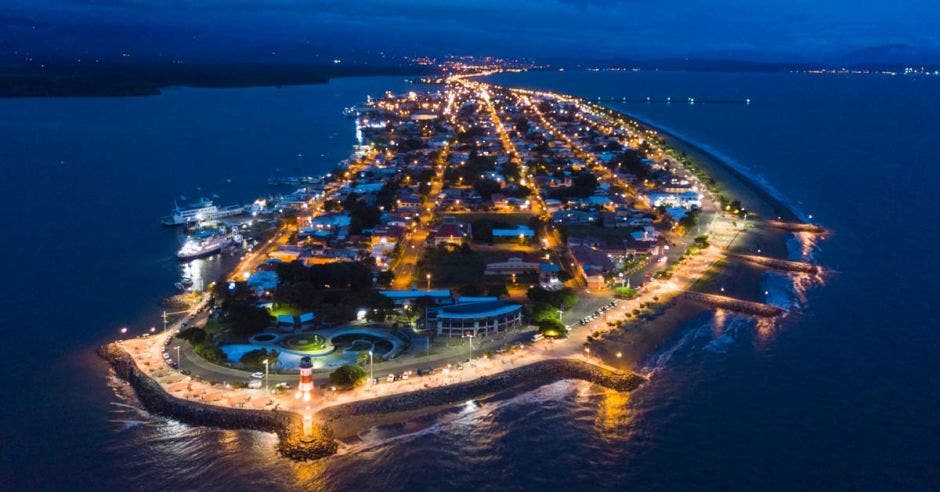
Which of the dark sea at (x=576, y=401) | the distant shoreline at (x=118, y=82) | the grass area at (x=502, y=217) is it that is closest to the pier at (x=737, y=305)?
the dark sea at (x=576, y=401)

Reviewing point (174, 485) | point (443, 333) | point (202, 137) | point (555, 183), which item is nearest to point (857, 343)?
point (443, 333)

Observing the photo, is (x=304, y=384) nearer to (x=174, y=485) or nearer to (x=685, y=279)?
(x=174, y=485)

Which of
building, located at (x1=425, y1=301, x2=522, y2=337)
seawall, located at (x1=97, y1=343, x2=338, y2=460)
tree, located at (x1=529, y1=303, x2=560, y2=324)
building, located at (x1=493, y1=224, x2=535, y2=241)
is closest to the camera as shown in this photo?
seawall, located at (x1=97, y1=343, x2=338, y2=460)

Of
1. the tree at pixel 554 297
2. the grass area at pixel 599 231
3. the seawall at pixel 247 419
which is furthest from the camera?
the grass area at pixel 599 231

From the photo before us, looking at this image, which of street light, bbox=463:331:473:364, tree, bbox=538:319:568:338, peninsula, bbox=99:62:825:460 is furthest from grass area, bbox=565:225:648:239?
street light, bbox=463:331:473:364

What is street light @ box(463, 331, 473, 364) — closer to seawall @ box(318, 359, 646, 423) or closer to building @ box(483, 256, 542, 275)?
seawall @ box(318, 359, 646, 423)

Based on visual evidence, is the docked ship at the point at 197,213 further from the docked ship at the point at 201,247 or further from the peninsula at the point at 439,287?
the docked ship at the point at 201,247

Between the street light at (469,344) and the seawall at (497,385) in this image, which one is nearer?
the seawall at (497,385)
